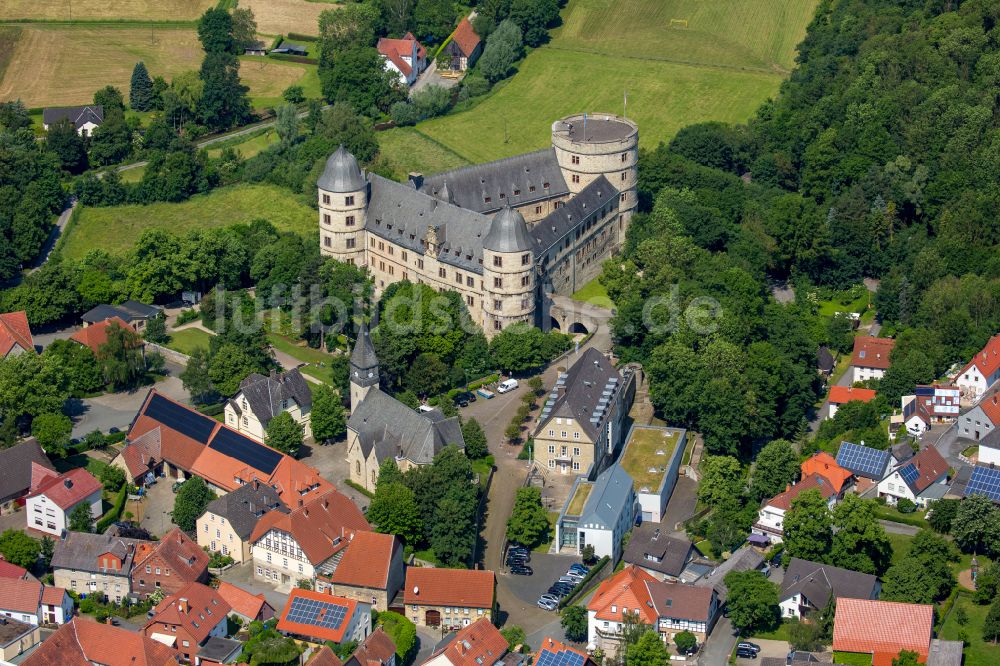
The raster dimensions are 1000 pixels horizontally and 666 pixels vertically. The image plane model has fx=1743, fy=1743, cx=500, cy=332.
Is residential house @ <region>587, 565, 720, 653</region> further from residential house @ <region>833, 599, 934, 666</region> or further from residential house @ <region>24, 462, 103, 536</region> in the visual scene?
residential house @ <region>24, 462, 103, 536</region>

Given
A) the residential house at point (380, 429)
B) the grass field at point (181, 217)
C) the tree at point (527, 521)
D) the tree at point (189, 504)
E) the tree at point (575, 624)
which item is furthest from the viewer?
the grass field at point (181, 217)

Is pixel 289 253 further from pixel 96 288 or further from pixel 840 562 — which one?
pixel 840 562

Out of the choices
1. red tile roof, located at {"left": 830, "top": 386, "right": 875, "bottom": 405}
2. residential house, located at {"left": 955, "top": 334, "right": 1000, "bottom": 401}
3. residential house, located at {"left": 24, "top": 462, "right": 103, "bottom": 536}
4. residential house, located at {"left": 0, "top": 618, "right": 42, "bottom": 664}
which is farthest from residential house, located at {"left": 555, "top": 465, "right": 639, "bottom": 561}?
residential house, located at {"left": 0, "top": 618, "right": 42, "bottom": 664}

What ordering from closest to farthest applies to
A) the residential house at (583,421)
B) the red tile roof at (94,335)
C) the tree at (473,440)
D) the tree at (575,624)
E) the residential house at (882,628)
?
the residential house at (882,628), the tree at (575,624), the residential house at (583,421), the tree at (473,440), the red tile roof at (94,335)

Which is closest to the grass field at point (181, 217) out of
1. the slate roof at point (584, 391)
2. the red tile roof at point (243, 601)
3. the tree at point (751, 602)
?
the slate roof at point (584, 391)

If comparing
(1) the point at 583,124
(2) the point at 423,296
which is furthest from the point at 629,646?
(1) the point at 583,124

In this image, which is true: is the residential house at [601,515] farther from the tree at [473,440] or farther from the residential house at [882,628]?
the residential house at [882,628]
